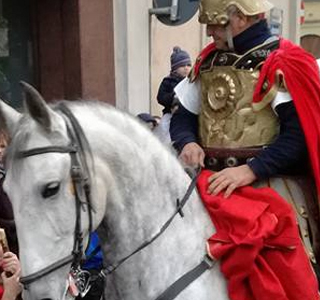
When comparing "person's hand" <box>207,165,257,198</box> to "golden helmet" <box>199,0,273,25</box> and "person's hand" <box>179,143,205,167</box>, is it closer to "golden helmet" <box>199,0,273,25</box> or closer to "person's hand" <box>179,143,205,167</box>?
"person's hand" <box>179,143,205,167</box>

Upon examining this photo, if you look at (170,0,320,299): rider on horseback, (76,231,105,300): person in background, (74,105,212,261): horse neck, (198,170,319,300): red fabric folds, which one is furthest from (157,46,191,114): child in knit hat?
(74,105,212,261): horse neck

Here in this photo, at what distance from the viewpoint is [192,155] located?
3611 mm

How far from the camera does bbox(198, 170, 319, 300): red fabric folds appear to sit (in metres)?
3.20

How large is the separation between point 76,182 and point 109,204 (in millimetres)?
249

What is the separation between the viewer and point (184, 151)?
3.64 metres

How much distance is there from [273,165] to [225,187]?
0.71 ft

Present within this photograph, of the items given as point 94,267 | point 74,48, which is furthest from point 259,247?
point 74,48

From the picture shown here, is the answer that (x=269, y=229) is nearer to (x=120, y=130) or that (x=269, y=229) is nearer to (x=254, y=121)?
(x=254, y=121)

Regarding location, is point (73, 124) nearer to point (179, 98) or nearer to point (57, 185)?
point (57, 185)

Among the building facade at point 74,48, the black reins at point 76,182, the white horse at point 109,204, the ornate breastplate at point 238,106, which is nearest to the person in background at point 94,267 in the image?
the white horse at point 109,204

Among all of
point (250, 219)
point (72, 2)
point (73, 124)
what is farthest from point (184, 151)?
point (72, 2)

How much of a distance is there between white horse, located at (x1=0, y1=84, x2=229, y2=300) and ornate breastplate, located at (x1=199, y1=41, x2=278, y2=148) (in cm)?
37

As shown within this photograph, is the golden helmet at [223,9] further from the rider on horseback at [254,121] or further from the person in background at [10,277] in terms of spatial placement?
the person in background at [10,277]

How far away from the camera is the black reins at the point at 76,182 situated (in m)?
2.67
